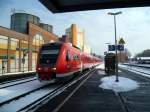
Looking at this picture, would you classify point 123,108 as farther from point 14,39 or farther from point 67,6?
point 14,39

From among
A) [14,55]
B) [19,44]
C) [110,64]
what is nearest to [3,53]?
[14,55]

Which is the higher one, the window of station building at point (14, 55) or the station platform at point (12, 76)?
the window of station building at point (14, 55)

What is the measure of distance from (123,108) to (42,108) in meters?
3.34

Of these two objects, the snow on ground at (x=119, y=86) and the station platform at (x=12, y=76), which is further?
the station platform at (x=12, y=76)

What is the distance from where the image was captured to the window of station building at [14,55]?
45.2 metres

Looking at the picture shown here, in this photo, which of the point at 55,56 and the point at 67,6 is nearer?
the point at 67,6

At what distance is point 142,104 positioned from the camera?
12.5 m

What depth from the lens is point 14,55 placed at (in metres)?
46.5

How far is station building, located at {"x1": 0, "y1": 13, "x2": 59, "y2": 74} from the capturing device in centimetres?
4272

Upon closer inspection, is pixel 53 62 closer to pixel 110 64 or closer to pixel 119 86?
pixel 119 86

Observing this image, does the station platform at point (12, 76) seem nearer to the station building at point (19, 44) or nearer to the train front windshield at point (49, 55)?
the station building at point (19, 44)

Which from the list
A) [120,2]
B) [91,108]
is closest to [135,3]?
[120,2]

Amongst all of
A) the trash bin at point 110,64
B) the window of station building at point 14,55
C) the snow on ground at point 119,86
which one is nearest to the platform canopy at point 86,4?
the snow on ground at point 119,86

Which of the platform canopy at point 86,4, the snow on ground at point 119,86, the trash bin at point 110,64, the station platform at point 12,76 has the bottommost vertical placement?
the snow on ground at point 119,86
